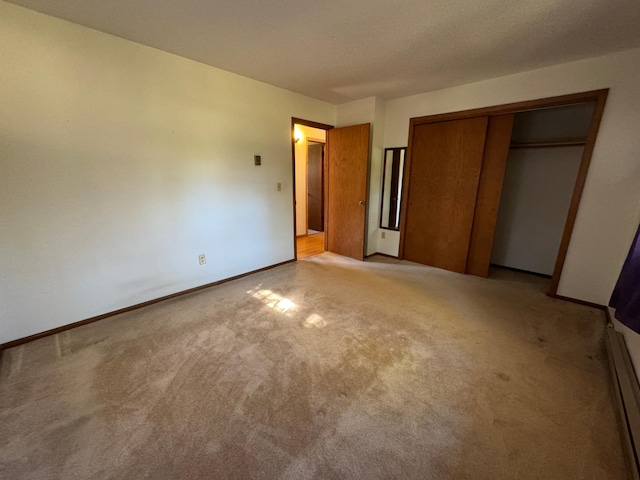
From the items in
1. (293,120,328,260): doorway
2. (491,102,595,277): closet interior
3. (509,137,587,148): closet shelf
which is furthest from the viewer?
(293,120,328,260): doorway

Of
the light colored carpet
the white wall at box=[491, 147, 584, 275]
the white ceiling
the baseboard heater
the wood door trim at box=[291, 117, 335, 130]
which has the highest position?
the white ceiling

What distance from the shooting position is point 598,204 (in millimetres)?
2438

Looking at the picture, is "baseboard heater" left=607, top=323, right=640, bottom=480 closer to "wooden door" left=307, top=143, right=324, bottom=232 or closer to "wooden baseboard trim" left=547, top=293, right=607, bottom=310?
"wooden baseboard trim" left=547, top=293, right=607, bottom=310

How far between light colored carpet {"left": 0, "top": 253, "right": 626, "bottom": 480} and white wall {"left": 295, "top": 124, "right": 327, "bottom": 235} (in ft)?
9.96

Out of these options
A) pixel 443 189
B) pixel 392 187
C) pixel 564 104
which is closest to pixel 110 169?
pixel 392 187

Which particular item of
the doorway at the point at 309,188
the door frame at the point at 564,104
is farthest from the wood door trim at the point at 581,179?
the doorway at the point at 309,188

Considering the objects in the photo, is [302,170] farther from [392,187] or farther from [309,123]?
[392,187]

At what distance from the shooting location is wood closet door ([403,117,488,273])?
3.18 m

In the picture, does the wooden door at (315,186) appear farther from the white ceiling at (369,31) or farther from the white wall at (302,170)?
the white ceiling at (369,31)

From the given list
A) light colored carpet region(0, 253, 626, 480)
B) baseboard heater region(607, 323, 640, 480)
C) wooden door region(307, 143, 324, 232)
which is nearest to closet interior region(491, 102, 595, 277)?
light colored carpet region(0, 253, 626, 480)

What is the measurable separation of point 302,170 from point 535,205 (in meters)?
3.83

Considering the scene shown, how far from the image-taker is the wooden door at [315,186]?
571cm

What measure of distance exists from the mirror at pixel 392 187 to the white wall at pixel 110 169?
1.84 meters

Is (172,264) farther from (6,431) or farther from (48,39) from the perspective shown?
(48,39)
